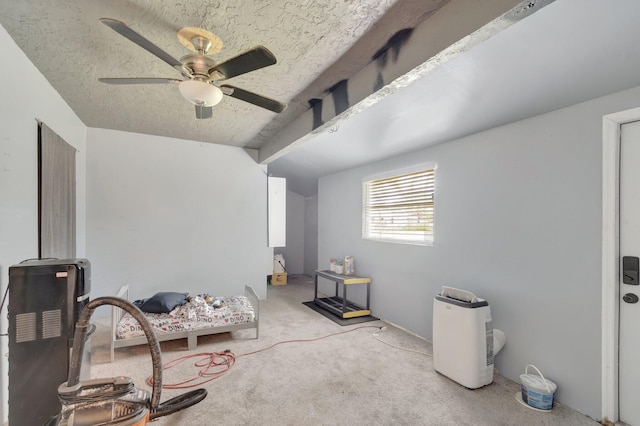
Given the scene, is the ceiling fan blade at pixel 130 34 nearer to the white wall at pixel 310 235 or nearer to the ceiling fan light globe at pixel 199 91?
the ceiling fan light globe at pixel 199 91

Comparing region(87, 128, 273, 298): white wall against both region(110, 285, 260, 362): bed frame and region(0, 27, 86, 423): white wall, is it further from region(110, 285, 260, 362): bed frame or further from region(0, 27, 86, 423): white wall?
region(0, 27, 86, 423): white wall

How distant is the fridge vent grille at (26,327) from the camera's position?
1599 mm

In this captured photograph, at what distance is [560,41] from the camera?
158 cm

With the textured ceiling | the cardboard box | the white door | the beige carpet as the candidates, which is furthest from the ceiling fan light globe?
the cardboard box

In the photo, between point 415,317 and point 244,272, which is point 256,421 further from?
point 244,272

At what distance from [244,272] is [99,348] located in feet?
6.84

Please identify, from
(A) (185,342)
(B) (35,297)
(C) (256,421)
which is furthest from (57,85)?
(C) (256,421)

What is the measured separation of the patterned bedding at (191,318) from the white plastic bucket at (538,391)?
8.37 ft

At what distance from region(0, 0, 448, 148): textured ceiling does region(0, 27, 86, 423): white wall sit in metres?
0.15

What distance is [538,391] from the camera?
83.2 inches

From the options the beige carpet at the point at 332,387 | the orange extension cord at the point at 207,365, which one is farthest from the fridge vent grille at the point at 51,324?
the orange extension cord at the point at 207,365

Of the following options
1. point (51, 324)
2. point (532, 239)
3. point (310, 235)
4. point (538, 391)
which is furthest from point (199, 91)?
point (310, 235)

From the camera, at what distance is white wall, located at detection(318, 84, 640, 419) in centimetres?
A: 204

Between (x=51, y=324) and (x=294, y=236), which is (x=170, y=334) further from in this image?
(x=294, y=236)
